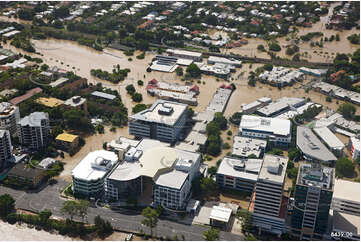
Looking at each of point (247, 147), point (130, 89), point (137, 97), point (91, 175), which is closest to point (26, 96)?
point (130, 89)

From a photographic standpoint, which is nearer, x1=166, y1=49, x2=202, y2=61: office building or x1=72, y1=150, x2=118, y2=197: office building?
x1=72, y1=150, x2=118, y2=197: office building

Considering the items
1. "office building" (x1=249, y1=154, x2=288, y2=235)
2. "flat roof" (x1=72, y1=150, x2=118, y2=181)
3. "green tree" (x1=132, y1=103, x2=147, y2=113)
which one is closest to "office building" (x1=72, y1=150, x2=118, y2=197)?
"flat roof" (x1=72, y1=150, x2=118, y2=181)

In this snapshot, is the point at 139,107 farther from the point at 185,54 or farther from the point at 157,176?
the point at 185,54

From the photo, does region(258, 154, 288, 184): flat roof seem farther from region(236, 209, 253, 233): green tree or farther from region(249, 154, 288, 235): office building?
region(236, 209, 253, 233): green tree

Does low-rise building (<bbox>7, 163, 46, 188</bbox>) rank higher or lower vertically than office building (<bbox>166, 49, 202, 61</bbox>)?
lower

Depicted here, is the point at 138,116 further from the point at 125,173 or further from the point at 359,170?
the point at 359,170
